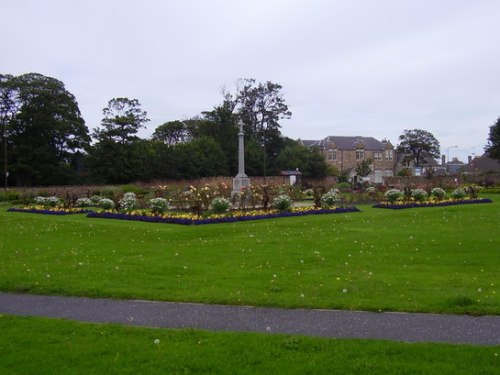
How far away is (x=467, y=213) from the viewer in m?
20.6

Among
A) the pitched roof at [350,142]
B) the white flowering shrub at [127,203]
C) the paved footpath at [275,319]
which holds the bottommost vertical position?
the paved footpath at [275,319]

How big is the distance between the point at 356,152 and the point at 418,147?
16.4 meters

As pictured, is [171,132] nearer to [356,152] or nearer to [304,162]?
[304,162]

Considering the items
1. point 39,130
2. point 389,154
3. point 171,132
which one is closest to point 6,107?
point 39,130

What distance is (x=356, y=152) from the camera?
3691 inches

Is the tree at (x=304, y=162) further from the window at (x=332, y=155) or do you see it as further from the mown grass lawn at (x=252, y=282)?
the mown grass lawn at (x=252, y=282)

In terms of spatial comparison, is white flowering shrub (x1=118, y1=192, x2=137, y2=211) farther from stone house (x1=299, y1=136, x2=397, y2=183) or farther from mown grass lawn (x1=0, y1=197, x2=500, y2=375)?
stone house (x1=299, y1=136, x2=397, y2=183)

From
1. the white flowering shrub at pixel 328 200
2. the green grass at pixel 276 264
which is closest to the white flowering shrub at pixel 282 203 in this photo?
the white flowering shrub at pixel 328 200

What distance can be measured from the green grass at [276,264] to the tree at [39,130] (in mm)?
36091

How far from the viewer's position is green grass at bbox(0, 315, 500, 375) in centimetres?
453

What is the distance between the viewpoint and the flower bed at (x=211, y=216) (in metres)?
19.6

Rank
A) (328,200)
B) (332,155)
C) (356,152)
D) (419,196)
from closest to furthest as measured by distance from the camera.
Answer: (328,200) < (419,196) < (332,155) < (356,152)

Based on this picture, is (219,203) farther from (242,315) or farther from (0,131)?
(0,131)

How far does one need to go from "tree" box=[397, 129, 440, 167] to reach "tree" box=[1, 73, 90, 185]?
69.0 metres
